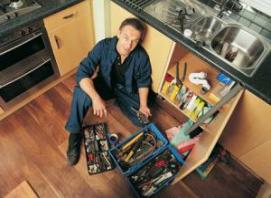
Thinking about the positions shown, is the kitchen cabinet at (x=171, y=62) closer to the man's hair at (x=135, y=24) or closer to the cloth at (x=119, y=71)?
the man's hair at (x=135, y=24)

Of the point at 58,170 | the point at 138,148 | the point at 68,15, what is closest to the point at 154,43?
the point at 68,15

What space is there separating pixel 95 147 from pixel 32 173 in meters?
0.46

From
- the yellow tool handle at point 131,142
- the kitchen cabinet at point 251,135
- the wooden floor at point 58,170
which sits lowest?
the wooden floor at point 58,170

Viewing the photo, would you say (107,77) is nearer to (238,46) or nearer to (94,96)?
(94,96)

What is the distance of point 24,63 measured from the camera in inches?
64.7

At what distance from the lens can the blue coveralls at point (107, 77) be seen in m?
1.57

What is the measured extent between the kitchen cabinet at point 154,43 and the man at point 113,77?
0.14 feet

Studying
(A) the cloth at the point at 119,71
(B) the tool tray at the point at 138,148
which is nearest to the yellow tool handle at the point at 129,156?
(B) the tool tray at the point at 138,148

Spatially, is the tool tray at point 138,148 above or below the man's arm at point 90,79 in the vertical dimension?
below

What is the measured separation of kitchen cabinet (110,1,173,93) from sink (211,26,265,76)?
0.93 ft

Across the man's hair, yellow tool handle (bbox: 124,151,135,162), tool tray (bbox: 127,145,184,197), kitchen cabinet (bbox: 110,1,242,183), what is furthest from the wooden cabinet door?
tool tray (bbox: 127,145,184,197)

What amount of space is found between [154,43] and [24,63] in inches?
35.3

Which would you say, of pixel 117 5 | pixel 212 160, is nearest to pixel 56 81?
pixel 117 5

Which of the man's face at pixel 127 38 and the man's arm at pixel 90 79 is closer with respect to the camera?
the man's face at pixel 127 38
